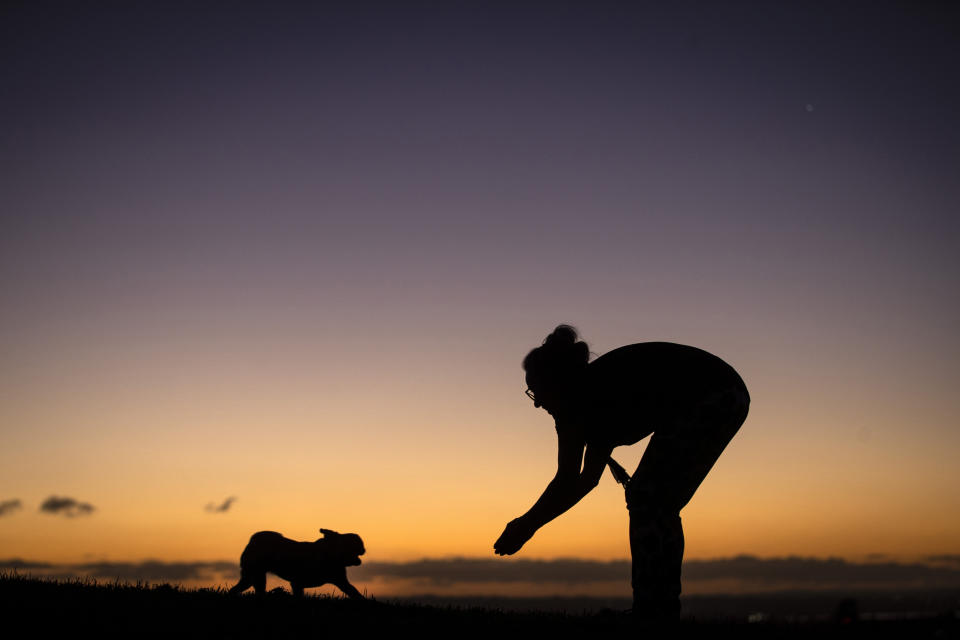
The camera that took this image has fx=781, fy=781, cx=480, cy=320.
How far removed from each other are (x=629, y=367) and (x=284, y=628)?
3.29 metres

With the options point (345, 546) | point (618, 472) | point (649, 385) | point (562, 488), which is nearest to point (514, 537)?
point (562, 488)

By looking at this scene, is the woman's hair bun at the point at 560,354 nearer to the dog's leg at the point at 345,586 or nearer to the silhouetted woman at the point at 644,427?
the silhouetted woman at the point at 644,427

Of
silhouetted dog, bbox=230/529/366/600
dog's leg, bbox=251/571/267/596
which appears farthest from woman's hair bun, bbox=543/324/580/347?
dog's leg, bbox=251/571/267/596

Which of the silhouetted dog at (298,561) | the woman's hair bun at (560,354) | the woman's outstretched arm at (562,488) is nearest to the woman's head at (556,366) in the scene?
the woman's hair bun at (560,354)

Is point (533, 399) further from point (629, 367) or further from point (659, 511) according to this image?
point (659, 511)

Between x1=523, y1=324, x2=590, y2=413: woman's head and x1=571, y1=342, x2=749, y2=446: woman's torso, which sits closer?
x1=571, y1=342, x2=749, y2=446: woman's torso

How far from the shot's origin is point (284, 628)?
5516mm

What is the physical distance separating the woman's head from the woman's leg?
0.85 meters

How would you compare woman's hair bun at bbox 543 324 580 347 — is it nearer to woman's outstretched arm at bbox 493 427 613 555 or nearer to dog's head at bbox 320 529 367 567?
woman's outstretched arm at bbox 493 427 613 555

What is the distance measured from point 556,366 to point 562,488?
1.09 meters

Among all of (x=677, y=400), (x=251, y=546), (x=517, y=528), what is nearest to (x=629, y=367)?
(x=677, y=400)

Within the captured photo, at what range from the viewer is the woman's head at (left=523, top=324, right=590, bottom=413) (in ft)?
21.9

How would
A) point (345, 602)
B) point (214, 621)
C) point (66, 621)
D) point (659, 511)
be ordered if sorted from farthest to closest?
1. point (345, 602)
2. point (659, 511)
3. point (214, 621)
4. point (66, 621)

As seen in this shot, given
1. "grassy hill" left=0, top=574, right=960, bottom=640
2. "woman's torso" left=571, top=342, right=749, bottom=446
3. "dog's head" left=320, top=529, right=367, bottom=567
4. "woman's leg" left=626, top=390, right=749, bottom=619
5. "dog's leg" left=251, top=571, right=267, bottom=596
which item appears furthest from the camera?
"dog's head" left=320, top=529, right=367, bottom=567
